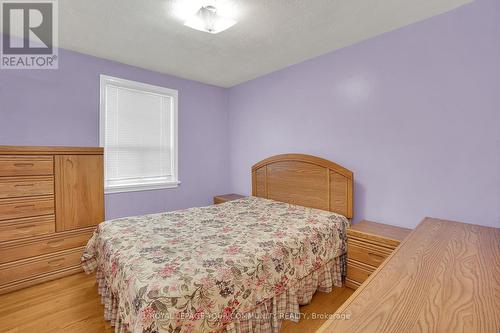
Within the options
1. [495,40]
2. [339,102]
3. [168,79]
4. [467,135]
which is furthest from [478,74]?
[168,79]

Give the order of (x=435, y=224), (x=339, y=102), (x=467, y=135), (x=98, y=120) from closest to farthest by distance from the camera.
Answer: (x=435, y=224)
(x=467, y=135)
(x=339, y=102)
(x=98, y=120)

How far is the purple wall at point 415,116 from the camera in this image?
180 centimetres

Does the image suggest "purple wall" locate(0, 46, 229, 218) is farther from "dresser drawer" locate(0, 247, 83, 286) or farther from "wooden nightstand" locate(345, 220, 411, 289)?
"wooden nightstand" locate(345, 220, 411, 289)

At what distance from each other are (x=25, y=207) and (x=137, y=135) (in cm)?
141

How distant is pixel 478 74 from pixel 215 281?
7.86ft

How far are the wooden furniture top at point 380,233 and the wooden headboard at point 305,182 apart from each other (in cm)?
25

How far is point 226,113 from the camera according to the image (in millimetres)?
4094

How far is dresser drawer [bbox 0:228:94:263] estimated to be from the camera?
2.12 meters

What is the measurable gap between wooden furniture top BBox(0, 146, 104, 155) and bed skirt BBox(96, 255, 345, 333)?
3.91ft

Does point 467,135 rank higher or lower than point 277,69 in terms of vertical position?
lower

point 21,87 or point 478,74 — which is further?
point 21,87

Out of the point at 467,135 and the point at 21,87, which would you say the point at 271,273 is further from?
the point at 21,87

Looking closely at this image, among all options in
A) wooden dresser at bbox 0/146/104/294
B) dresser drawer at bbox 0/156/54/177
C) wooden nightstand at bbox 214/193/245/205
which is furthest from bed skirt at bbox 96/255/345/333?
wooden nightstand at bbox 214/193/245/205

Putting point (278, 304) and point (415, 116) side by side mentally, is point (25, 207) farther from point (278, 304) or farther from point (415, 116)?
point (415, 116)
